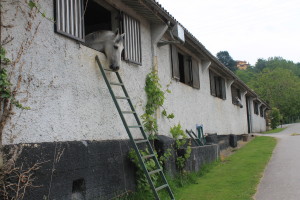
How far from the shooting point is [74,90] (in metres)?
5.30

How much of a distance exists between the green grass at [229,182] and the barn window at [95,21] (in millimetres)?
3275

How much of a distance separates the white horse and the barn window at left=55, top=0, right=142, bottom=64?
0.32 meters

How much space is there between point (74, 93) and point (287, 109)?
57.9m

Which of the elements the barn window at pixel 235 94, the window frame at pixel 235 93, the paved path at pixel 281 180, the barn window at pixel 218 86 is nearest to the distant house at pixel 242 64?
the window frame at pixel 235 93

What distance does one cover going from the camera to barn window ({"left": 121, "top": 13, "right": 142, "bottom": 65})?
716cm

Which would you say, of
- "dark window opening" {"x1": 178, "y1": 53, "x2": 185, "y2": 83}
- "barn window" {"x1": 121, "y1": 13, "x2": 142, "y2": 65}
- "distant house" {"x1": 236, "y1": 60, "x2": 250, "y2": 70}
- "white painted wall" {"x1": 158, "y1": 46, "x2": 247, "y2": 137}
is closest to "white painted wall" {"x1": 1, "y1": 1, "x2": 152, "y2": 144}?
"barn window" {"x1": 121, "y1": 13, "x2": 142, "y2": 65}

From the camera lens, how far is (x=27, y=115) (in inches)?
169

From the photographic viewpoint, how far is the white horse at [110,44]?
6324 mm

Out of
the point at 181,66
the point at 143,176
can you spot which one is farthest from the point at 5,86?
the point at 181,66

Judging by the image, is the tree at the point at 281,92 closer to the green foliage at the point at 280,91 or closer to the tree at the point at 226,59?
the green foliage at the point at 280,91

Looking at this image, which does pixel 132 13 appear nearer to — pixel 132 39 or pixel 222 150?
pixel 132 39

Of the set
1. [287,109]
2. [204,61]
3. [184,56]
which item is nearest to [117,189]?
[184,56]

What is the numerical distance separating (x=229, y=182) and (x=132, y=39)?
4.24 m

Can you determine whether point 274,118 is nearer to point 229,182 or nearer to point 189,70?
point 189,70
